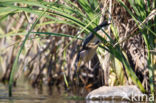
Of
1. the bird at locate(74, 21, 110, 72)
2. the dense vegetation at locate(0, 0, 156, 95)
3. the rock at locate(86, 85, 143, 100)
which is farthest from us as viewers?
the rock at locate(86, 85, 143, 100)

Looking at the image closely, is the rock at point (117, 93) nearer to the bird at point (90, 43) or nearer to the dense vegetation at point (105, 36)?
the dense vegetation at point (105, 36)

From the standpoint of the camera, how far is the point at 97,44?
2.88 meters

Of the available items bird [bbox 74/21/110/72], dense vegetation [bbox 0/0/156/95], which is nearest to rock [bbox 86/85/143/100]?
dense vegetation [bbox 0/0/156/95]

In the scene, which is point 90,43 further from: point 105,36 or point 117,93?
point 117,93

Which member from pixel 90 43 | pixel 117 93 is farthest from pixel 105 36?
pixel 117 93

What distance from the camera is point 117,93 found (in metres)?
3.03

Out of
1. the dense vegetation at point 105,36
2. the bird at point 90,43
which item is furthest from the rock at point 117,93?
the bird at point 90,43

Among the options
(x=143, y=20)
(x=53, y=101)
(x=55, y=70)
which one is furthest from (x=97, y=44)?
(x=55, y=70)

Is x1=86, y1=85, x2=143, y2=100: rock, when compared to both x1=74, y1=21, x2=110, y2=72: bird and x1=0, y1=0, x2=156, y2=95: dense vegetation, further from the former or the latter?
x1=74, y1=21, x2=110, y2=72: bird

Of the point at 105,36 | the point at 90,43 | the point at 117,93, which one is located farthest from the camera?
the point at 105,36

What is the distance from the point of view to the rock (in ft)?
9.80

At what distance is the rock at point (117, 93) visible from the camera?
2.99 meters

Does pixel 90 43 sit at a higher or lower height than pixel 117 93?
higher

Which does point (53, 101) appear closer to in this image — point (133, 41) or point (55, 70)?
point (133, 41)
